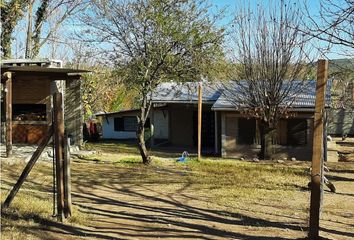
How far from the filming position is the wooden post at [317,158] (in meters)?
6.00

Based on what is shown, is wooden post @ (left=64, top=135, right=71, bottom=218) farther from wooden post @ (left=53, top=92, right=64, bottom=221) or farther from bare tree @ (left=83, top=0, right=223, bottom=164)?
bare tree @ (left=83, top=0, right=223, bottom=164)

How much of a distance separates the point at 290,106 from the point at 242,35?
3.94 m

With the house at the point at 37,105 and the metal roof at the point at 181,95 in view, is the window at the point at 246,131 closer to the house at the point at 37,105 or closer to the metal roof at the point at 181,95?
the metal roof at the point at 181,95

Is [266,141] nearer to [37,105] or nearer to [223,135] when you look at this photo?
[223,135]

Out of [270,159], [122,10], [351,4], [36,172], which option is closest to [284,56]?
[270,159]

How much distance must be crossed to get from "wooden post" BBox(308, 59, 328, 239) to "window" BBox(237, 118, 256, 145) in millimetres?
17149

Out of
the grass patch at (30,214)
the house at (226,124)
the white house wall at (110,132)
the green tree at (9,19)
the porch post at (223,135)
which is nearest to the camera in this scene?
the grass patch at (30,214)

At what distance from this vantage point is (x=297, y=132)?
22484 mm

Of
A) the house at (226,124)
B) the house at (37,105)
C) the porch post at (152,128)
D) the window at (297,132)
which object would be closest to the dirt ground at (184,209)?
the house at (37,105)

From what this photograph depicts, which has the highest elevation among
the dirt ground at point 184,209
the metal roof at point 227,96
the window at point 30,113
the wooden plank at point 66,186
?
the metal roof at point 227,96

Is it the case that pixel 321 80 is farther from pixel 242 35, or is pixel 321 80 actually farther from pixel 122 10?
pixel 242 35

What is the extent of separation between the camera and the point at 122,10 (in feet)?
50.2

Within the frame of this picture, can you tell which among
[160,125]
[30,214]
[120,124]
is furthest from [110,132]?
[30,214]

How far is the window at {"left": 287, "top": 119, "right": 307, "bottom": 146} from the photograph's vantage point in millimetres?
22291
